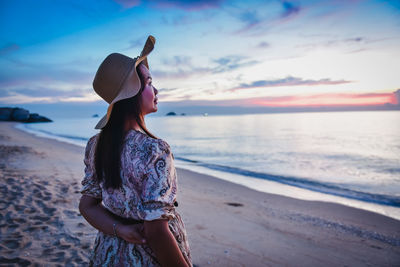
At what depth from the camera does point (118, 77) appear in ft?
4.79

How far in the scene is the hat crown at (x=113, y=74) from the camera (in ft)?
4.78

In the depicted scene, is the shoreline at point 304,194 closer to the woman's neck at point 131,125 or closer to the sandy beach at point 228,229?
the sandy beach at point 228,229

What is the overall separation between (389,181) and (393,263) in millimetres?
8881

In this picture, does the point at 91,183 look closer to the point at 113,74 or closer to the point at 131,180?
the point at 131,180

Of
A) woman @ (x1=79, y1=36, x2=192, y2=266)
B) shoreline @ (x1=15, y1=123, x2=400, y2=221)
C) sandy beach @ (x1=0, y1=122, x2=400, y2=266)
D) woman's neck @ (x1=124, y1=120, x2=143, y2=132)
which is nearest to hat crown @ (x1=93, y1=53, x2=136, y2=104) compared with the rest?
woman @ (x1=79, y1=36, x2=192, y2=266)

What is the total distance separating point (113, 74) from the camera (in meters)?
1.48

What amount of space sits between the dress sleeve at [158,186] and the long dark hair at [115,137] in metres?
0.19

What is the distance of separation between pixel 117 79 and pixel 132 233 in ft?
2.74

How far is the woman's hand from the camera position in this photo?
137 centimetres

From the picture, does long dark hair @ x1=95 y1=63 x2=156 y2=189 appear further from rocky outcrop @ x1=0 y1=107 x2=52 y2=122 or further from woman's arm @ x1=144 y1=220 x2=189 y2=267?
rocky outcrop @ x1=0 y1=107 x2=52 y2=122

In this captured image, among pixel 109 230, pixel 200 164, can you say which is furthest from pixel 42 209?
pixel 200 164

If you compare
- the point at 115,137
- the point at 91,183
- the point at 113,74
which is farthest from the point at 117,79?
the point at 91,183

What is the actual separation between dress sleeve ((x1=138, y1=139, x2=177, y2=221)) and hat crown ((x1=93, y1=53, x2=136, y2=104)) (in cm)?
43

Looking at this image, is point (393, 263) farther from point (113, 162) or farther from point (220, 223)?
point (113, 162)
